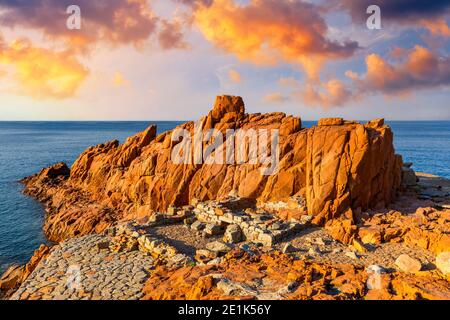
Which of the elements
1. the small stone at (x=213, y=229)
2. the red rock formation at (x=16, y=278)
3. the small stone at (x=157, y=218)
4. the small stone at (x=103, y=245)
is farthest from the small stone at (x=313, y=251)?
the red rock formation at (x=16, y=278)

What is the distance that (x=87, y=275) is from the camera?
53.6 ft

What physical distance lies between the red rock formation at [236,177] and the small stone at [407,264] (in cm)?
589

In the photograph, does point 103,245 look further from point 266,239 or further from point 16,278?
point 266,239

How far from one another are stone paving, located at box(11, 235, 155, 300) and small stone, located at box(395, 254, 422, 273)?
42.6 feet

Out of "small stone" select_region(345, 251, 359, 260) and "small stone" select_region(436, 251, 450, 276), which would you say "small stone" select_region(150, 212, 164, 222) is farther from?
"small stone" select_region(436, 251, 450, 276)

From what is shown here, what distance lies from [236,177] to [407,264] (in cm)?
1600

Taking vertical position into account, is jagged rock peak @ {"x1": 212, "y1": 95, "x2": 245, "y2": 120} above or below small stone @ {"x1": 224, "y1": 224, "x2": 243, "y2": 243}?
above

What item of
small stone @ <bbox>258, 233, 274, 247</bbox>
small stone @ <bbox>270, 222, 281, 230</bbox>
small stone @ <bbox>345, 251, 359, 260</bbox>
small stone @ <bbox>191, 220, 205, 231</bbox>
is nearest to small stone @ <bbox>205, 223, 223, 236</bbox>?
small stone @ <bbox>191, 220, 205, 231</bbox>

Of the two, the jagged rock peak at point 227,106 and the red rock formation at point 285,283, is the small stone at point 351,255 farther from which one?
the jagged rock peak at point 227,106

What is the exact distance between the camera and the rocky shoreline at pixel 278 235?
1372 centimetres

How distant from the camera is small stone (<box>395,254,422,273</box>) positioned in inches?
600

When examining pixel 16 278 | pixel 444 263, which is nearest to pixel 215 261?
pixel 444 263
